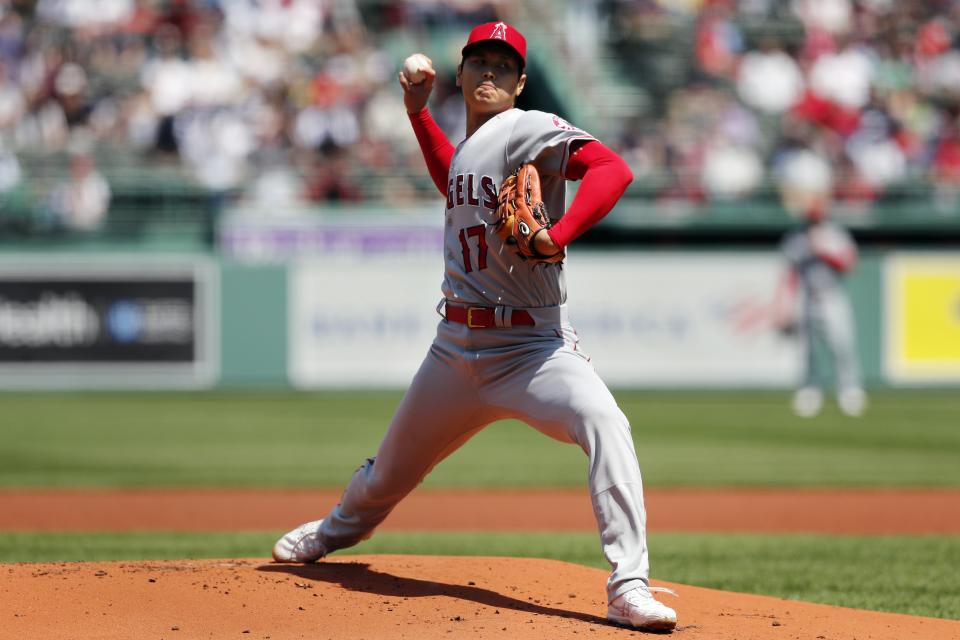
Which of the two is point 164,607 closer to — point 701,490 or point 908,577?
point 908,577

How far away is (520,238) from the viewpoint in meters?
4.23

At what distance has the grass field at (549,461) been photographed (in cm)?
652

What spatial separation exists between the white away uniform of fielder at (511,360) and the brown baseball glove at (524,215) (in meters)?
0.09

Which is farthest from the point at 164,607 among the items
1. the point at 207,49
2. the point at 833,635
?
the point at 207,49

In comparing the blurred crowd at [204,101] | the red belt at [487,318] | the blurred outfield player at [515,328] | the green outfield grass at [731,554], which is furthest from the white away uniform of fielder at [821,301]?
the red belt at [487,318]

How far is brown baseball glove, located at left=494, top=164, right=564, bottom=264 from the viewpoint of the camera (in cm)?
421

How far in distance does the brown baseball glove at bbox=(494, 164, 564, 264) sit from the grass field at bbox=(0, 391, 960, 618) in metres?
2.15

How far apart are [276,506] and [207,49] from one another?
41.6 ft

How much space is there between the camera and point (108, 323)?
16.8m

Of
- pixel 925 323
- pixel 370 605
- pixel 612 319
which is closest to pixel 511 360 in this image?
pixel 370 605

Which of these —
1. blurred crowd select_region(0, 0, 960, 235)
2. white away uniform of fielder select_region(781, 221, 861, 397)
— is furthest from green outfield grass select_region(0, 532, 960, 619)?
blurred crowd select_region(0, 0, 960, 235)

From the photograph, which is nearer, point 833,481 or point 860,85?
point 833,481

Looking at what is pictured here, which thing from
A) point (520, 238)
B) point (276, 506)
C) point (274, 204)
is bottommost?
point (276, 506)

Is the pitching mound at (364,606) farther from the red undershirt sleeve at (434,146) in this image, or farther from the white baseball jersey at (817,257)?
the white baseball jersey at (817,257)
